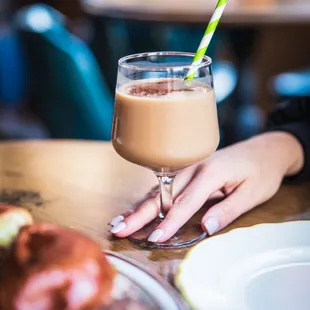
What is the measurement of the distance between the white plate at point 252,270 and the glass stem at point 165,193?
0.11 m

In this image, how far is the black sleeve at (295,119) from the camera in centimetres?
103

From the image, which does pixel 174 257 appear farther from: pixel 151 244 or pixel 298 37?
pixel 298 37

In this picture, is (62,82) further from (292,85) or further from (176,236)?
(176,236)

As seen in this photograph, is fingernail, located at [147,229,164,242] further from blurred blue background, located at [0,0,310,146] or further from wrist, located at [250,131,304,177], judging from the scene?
blurred blue background, located at [0,0,310,146]

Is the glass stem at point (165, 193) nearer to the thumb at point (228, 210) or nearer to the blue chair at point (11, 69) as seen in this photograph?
the thumb at point (228, 210)

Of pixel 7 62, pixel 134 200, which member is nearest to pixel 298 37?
pixel 7 62

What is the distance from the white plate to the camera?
25.2 inches

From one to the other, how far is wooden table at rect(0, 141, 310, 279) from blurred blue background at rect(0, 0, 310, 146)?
0.82 meters

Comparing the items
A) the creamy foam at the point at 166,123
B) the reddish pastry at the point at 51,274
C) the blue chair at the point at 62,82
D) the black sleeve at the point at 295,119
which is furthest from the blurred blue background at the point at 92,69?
the reddish pastry at the point at 51,274

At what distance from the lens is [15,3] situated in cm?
459

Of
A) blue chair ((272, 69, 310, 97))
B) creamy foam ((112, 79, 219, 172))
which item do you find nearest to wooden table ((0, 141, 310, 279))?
creamy foam ((112, 79, 219, 172))

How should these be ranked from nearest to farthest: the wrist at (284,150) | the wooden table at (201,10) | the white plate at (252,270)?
the white plate at (252,270), the wrist at (284,150), the wooden table at (201,10)

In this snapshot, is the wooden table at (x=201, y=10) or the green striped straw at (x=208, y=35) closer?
the green striped straw at (x=208, y=35)

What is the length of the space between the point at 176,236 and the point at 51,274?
28 cm
